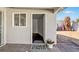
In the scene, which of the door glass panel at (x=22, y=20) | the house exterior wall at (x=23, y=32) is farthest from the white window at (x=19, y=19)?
the house exterior wall at (x=23, y=32)

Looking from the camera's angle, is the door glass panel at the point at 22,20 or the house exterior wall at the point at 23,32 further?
the door glass panel at the point at 22,20

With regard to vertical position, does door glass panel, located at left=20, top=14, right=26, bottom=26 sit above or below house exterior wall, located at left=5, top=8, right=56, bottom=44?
above

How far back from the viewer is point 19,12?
8219 mm

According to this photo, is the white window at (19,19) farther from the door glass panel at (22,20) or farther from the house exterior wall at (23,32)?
the house exterior wall at (23,32)

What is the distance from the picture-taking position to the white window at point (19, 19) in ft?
27.3

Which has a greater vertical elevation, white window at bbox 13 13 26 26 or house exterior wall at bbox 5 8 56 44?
white window at bbox 13 13 26 26

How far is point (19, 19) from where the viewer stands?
8383 millimetres

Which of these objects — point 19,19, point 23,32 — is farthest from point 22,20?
point 23,32

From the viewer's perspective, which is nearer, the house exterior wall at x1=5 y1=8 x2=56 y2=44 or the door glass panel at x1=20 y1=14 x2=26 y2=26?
the house exterior wall at x1=5 y1=8 x2=56 y2=44

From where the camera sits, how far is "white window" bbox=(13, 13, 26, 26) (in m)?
8.31

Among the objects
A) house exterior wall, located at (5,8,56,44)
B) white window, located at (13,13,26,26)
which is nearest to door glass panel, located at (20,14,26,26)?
white window, located at (13,13,26,26)

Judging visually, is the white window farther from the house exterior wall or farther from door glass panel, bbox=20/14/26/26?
the house exterior wall
